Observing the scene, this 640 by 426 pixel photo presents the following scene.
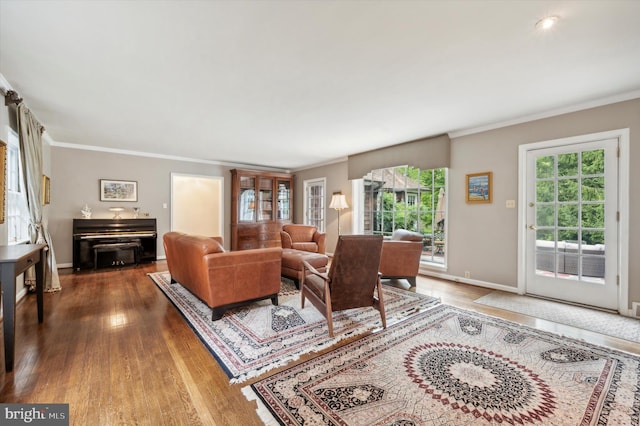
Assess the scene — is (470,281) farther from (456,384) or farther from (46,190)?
(46,190)

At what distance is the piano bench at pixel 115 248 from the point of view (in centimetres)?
488

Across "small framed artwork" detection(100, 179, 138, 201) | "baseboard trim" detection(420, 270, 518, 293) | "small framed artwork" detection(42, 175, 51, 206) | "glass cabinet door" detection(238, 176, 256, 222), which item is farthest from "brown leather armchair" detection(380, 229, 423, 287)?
"small framed artwork" detection(42, 175, 51, 206)

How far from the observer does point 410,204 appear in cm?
518

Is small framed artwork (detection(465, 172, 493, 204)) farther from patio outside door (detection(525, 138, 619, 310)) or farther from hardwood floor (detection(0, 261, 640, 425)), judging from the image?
hardwood floor (detection(0, 261, 640, 425))

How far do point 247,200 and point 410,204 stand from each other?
3.97 meters

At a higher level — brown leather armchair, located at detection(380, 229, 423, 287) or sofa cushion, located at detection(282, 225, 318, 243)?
sofa cushion, located at detection(282, 225, 318, 243)

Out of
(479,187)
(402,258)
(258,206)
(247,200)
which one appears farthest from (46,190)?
Result: (479,187)

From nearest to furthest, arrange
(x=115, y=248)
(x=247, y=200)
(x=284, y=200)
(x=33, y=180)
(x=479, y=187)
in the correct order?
(x=33, y=180) → (x=479, y=187) → (x=115, y=248) → (x=247, y=200) → (x=284, y=200)

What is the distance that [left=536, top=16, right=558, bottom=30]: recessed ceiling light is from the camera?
1.78m

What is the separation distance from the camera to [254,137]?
464 centimetres

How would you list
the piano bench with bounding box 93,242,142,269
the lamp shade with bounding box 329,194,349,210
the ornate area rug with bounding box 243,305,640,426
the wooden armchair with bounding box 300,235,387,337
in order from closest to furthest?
the ornate area rug with bounding box 243,305,640,426 → the wooden armchair with bounding box 300,235,387,337 → the piano bench with bounding box 93,242,142,269 → the lamp shade with bounding box 329,194,349,210

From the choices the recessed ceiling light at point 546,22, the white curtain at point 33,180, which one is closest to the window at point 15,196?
the white curtain at point 33,180

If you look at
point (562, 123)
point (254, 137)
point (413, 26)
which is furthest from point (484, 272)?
point (254, 137)

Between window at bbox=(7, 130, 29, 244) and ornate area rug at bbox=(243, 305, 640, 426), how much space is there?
155 inches
